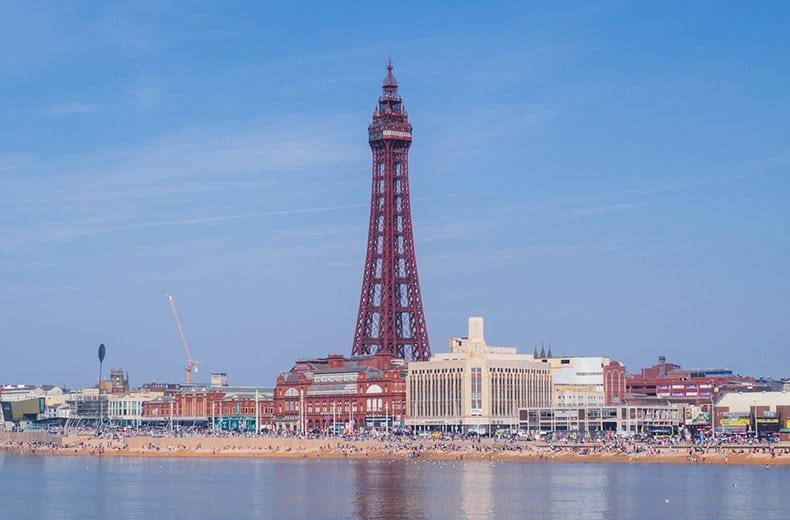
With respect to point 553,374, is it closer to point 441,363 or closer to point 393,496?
point 441,363

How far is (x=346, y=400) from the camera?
16712 cm

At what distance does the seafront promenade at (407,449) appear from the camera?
4771 inches

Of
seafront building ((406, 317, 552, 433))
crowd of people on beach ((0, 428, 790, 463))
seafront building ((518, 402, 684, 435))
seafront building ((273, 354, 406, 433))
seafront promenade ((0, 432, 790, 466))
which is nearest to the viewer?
seafront promenade ((0, 432, 790, 466))

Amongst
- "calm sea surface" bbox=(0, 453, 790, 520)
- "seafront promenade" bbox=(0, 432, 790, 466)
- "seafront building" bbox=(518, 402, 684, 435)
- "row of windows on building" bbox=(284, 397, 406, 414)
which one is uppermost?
"row of windows on building" bbox=(284, 397, 406, 414)

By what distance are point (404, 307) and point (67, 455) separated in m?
39.9

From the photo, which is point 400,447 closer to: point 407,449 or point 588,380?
point 407,449

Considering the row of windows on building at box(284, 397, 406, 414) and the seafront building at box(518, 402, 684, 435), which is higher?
the row of windows on building at box(284, 397, 406, 414)

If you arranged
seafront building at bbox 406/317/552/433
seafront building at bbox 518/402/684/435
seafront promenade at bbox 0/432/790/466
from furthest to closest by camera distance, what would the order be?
seafront building at bbox 406/317/552/433
seafront building at bbox 518/402/684/435
seafront promenade at bbox 0/432/790/466

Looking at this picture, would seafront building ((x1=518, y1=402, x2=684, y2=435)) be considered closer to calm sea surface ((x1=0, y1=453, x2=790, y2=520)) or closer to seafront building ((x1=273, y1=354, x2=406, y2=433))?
seafront building ((x1=273, y1=354, x2=406, y2=433))

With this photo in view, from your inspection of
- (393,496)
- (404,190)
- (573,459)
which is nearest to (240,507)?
(393,496)

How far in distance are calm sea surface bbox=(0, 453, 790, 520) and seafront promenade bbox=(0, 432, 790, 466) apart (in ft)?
15.9

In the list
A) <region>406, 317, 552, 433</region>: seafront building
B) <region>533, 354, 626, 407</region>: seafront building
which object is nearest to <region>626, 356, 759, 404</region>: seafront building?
<region>533, 354, 626, 407</region>: seafront building

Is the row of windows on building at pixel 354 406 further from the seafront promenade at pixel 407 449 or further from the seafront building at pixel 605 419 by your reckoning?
the seafront promenade at pixel 407 449

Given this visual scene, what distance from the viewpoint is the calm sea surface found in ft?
260
